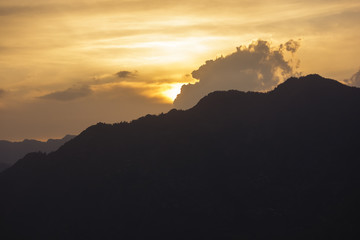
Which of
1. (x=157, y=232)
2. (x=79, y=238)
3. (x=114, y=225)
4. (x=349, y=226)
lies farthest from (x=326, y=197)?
(x=79, y=238)

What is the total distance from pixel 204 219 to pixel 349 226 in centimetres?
5047

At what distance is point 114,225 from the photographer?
199625 mm

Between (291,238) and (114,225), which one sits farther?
(114,225)

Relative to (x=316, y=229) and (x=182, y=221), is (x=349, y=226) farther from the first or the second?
(x=182, y=221)

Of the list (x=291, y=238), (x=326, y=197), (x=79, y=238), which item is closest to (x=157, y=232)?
(x=79, y=238)

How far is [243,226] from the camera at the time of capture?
19412cm

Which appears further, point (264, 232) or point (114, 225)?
point (114, 225)

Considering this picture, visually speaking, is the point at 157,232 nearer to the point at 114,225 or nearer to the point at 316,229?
the point at 114,225

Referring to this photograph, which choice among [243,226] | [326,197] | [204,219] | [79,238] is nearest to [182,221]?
[204,219]

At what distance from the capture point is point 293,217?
635ft

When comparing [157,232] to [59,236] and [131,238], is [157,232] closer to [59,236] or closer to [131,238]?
[131,238]

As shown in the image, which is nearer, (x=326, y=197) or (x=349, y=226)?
(x=349, y=226)

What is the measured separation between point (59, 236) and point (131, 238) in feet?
90.8

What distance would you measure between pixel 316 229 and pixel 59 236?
9135 cm
